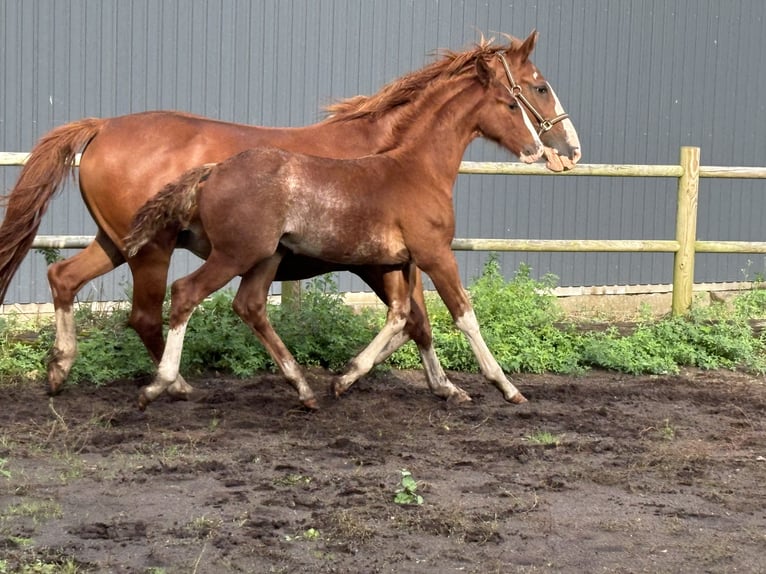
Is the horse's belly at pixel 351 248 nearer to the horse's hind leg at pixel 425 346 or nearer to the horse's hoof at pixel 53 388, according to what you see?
the horse's hind leg at pixel 425 346

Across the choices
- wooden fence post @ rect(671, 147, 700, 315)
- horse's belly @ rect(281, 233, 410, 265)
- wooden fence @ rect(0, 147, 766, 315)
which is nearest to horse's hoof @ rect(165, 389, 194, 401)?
horse's belly @ rect(281, 233, 410, 265)

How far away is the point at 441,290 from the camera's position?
21.0 feet

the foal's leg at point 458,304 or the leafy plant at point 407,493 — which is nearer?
the leafy plant at point 407,493

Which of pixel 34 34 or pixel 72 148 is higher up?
pixel 34 34

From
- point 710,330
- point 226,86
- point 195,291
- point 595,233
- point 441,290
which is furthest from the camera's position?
point 595,233

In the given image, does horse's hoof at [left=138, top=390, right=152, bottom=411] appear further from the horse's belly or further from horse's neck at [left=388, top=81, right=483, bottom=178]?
horse's neck at [left=388, top=81, right=483, bottom=178]

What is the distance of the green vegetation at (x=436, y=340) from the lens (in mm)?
7438

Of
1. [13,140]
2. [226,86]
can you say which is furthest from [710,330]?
[13,140]

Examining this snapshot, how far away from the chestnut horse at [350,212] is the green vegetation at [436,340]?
50.2 inches

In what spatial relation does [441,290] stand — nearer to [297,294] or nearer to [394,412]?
[394,412]

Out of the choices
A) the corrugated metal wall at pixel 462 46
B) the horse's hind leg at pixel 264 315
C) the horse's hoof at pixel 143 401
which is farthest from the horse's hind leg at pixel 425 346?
the corrugated metal wall at pixel 462 46

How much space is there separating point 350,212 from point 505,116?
1.25 meters

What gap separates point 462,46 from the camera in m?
11.1

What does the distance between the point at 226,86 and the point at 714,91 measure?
5.76 metres
